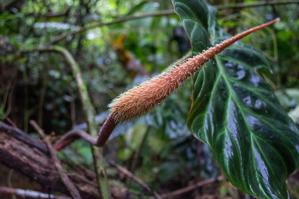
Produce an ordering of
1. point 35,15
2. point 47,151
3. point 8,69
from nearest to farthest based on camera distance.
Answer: point 47,151, point 35,15, point 8,69

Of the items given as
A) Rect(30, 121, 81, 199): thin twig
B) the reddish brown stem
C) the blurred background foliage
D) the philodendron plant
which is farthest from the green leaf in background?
the blurred background foliage

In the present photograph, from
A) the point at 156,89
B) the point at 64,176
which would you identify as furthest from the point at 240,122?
the point at 64,176

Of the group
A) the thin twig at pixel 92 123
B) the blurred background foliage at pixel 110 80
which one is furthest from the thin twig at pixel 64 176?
the blurred background foliage at pixel 110 80

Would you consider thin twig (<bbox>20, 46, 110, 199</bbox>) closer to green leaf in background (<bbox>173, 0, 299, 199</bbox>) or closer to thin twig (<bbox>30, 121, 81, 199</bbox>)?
thin twig (<bbox>30, 121, 81, 199</bbox>)

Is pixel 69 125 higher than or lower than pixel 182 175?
higher

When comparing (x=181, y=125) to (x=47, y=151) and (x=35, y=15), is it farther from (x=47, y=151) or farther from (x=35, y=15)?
(x=35, y=15)

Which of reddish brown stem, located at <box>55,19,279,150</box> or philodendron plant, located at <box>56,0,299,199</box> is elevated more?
reddish brown stem, located at <box>55,19,279,150</box>

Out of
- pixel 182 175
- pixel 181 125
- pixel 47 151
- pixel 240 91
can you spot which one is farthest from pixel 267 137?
pixel 182 175
